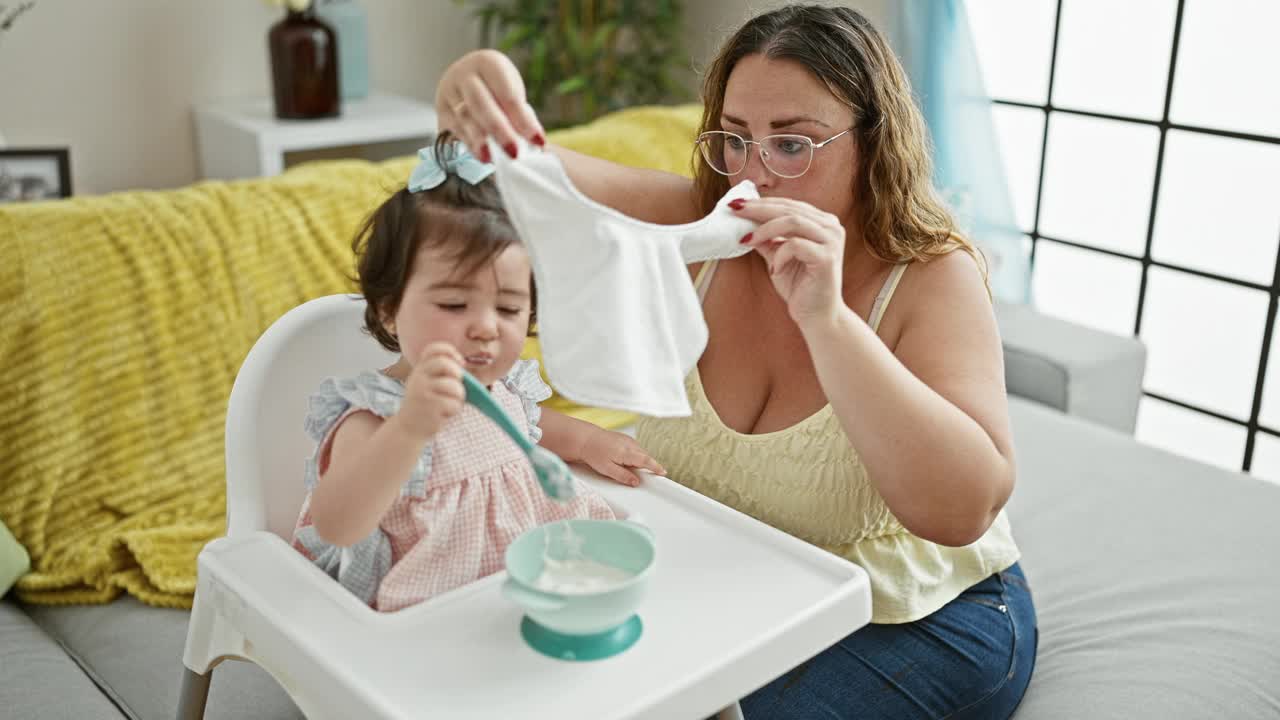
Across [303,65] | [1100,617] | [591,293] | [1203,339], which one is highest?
[303,65]

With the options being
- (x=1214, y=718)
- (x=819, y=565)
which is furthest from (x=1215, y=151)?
(x=819, y=565)

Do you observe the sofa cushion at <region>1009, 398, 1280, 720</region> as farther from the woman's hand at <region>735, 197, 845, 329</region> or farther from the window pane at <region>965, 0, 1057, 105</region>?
the window pane at <region>965, 0, 1057, 105</region>

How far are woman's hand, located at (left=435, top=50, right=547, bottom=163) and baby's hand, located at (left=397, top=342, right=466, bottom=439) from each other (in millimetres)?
172

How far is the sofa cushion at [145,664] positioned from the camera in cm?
150

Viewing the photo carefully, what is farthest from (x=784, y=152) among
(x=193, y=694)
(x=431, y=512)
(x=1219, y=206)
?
(x=1219, y=206)

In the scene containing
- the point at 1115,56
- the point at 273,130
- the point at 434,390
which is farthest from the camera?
the point at 273,130

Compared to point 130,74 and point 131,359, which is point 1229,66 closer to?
point 131,359

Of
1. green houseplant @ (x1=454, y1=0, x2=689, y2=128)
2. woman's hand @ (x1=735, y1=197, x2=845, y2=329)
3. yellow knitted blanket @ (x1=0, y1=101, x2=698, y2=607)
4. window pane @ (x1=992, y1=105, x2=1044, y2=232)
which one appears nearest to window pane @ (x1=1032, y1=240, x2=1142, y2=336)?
window pane @ (x1=992, y1=105, x2=1044, y2=232)

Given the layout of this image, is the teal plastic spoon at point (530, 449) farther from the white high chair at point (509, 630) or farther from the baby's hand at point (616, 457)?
the baby's hand at point (616, 457)

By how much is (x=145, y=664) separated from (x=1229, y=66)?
2.56 meters

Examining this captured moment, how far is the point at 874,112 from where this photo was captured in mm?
1323

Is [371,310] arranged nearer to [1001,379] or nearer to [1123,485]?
[1001,379]

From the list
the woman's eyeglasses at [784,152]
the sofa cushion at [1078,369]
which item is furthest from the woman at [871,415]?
the sofa cushion at [1078,369]

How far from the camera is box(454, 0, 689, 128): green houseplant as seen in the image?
3617mm
